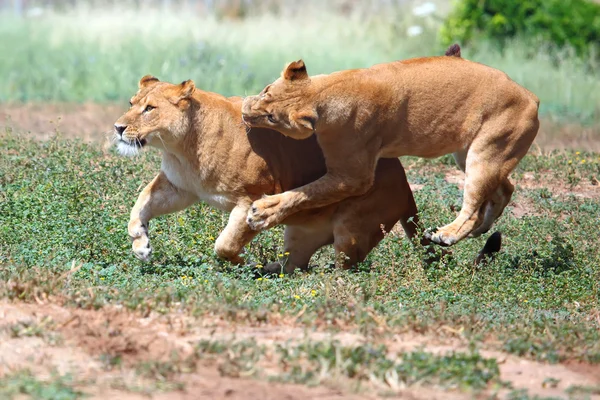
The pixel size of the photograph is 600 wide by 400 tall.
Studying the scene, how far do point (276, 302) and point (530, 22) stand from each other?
15.0m

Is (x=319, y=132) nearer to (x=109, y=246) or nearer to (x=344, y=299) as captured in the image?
(x=344, y=299)

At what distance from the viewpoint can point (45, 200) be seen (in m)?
8.84

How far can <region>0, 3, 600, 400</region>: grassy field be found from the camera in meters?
4.98

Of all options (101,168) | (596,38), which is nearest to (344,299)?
(101,168)

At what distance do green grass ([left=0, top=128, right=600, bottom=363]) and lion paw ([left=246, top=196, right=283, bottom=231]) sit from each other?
382 millimetres

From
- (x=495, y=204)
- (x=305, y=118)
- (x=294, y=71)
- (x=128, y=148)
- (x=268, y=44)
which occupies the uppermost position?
(x=294, y=71)

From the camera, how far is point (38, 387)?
4.51 meters

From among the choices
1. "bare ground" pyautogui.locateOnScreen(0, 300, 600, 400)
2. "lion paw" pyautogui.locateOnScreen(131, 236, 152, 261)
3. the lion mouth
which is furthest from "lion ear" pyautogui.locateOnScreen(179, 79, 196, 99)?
"bare ground" pyautogui.locateOnScreen(0, 300, 600, 400)

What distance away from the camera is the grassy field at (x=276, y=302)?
4980 millimetres

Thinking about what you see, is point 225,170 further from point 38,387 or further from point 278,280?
point 38,387

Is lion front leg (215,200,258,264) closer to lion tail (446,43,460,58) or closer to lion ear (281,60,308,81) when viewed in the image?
lion ear (281,60,308,81)

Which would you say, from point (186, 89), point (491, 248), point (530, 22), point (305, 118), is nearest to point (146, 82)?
point (186, 89)

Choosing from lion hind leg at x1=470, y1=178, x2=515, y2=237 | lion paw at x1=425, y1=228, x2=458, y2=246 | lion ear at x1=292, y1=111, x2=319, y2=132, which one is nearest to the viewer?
lion ear at x1=292, y1=111, x2=319, y2=132

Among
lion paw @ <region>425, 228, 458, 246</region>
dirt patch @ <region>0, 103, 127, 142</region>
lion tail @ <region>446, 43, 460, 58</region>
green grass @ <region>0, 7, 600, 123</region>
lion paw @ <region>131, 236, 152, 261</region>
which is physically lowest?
green grass @ <region>0, 7, 600, 123</region>
